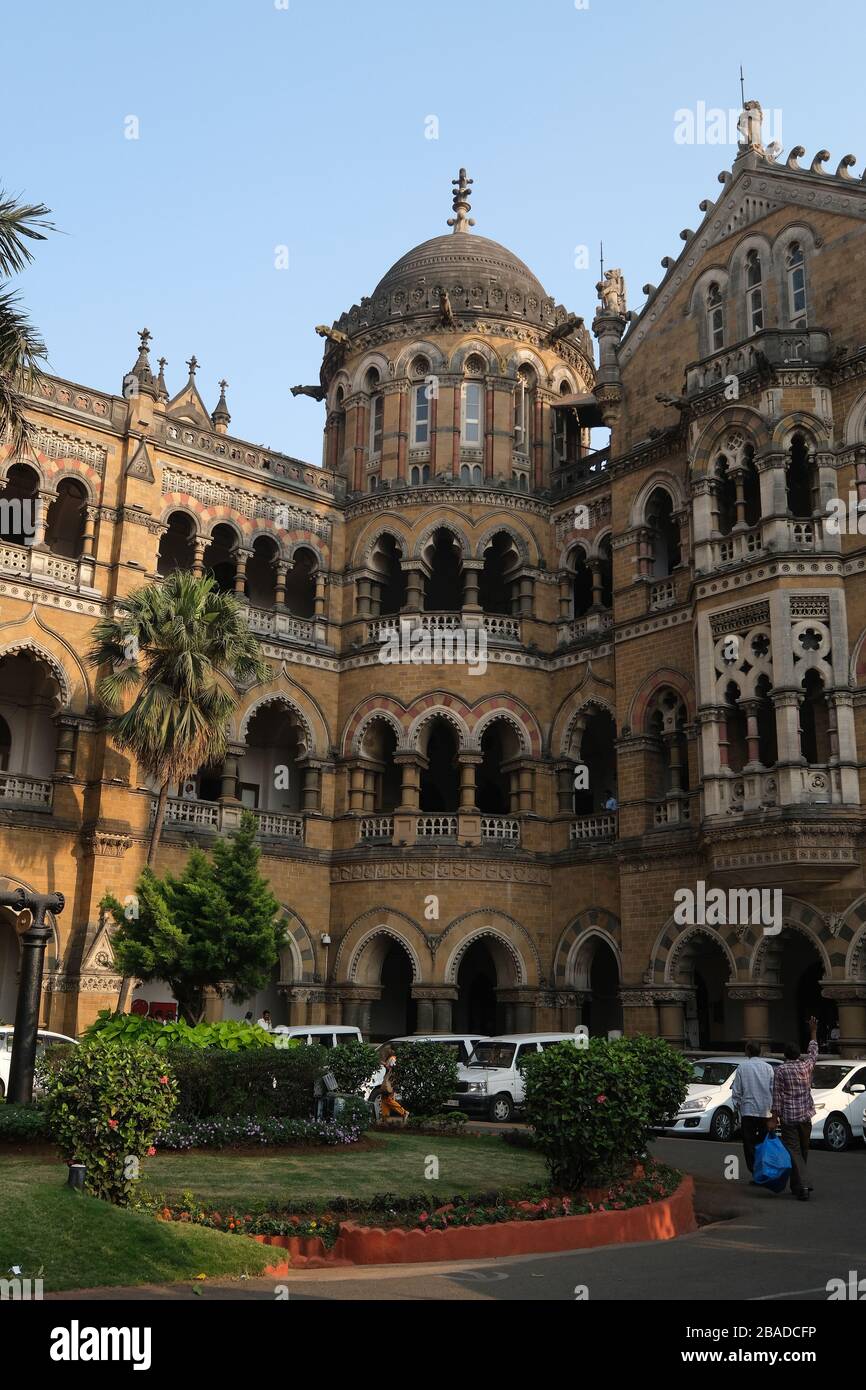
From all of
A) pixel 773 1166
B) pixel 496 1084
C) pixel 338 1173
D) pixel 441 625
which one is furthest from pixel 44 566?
Answer: pixel 773 1166

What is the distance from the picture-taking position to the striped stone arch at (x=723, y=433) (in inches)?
1081

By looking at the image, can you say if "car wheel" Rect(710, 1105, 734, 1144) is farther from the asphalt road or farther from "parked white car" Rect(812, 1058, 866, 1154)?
the asphalt road

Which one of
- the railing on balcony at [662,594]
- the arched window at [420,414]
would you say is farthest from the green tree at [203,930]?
the arched window at [420,414]

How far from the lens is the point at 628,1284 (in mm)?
9641

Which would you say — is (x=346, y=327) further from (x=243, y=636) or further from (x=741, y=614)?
(x=741, y=614)

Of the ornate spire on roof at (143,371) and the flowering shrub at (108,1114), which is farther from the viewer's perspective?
the ornate spire on roof at (143,371)

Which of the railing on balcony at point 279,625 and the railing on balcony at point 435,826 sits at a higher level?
the railing on balcony at point 279,625

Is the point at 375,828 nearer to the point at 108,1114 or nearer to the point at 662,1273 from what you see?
the point at 108,1114

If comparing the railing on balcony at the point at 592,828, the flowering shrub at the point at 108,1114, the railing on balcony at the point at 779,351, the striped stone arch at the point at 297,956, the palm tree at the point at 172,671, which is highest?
the railing on balcony at the point at 779,351

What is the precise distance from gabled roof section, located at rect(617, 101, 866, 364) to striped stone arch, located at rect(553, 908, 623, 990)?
47.0ft

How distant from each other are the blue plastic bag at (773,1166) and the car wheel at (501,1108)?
32.5 feet

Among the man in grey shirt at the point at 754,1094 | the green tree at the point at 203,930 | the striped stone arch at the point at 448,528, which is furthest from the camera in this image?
the striped stone arch at the point at 448,528

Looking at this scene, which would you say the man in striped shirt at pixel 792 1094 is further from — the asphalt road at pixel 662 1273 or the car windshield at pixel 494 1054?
the car windshield at pixel 494 1054

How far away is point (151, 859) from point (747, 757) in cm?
1273
